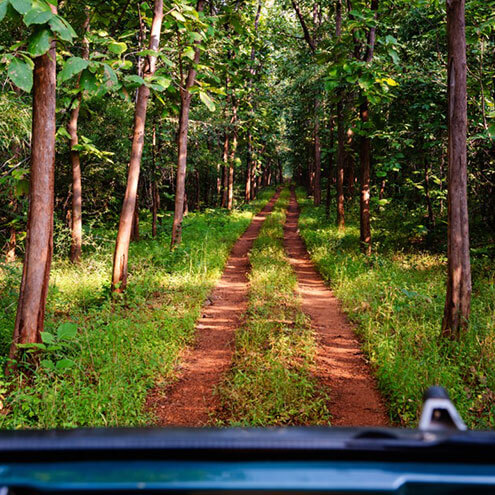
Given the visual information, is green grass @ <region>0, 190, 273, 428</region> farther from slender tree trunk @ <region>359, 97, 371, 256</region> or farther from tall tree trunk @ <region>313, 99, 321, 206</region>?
tall tree trunk @ <region>313, 99, 321, 206</region>

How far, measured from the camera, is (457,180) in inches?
229

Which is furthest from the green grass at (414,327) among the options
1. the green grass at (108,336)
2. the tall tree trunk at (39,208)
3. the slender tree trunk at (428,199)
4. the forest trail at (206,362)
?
the tall tree trunk at (39,208)

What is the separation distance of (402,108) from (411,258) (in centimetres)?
447

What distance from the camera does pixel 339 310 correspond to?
8.60m

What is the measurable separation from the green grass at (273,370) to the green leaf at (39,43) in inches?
163

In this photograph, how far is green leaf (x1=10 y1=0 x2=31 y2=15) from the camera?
2707mm

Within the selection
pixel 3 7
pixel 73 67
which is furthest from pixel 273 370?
pixel 3 7

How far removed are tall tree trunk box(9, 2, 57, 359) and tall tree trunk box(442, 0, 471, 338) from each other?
5469mm

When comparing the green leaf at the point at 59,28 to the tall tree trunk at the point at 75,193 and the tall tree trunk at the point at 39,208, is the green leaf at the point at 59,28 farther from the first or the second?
the tall tree trunk at the point at 75,193

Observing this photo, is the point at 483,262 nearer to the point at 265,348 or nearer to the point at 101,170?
the point at 265,348

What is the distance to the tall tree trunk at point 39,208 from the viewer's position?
176 inches

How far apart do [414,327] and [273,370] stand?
283 cm

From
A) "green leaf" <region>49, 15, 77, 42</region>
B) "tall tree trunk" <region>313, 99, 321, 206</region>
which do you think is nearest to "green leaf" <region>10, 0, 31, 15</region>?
"green leaf" <region>49, 15, 77, 42</region>

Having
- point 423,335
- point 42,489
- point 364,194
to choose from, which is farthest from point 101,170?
point 42,489
